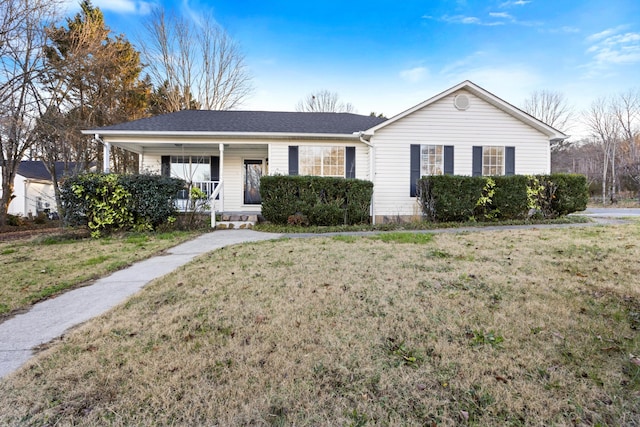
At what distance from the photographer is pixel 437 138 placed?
461 inches

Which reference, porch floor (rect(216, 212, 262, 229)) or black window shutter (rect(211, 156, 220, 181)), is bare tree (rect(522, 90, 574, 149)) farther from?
porch floor (rect(216, 212, 262, 229))

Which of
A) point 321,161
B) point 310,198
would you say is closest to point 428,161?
point 321,161

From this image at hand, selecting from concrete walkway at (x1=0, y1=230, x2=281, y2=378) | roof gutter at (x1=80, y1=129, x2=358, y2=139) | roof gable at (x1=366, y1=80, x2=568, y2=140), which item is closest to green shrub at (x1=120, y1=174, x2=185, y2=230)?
roof gutter at (x1=80, y1=129, x2=358, y2=139)

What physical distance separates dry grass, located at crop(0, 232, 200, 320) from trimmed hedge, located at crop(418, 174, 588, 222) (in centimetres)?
763

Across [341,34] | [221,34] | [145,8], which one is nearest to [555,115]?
[341,34]

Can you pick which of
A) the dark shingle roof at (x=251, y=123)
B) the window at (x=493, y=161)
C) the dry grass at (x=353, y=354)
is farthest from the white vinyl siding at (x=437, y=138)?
the dry grass at (x=353, y=354)

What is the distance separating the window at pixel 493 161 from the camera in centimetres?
1188

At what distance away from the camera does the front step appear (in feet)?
34.9

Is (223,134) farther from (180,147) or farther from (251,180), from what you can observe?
(180,147)

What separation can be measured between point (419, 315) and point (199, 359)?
2.08m

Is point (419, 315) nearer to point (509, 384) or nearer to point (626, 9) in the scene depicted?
point (509, 384)

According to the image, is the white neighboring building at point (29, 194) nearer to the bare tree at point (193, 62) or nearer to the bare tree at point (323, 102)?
the bare tree at point (193, 62)

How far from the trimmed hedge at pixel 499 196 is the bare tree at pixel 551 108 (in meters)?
26.5

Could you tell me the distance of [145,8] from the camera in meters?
21.0
